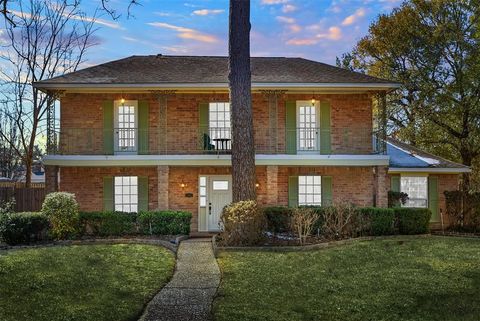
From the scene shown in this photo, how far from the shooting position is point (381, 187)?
784 inches

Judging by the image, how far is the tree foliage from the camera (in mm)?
25859

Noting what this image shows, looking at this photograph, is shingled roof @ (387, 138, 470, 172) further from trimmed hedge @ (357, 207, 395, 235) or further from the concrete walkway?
the concrete walkway

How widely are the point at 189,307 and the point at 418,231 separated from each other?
11.3 metres

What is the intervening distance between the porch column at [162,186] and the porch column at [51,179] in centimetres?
385

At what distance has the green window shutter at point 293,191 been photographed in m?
20.6

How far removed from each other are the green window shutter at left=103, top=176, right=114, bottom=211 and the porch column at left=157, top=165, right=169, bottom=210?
229 centimetres

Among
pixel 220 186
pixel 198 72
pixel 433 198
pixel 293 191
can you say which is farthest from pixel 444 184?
pixel 198 72

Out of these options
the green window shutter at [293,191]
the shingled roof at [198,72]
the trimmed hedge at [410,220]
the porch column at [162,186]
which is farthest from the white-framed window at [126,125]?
the trimmed hedge at [410,220]

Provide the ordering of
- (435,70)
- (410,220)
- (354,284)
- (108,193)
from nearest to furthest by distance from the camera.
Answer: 1. (354,284)
2. (410,220)
3. (108,193)
4. (435,70)

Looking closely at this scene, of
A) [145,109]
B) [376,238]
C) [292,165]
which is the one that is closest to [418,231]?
[376,238]

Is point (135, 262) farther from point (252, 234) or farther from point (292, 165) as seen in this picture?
point (292, 165)

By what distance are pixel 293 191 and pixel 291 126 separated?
2546mm

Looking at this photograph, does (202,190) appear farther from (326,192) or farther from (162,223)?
(326,192)

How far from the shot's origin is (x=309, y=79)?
19.8 meters
